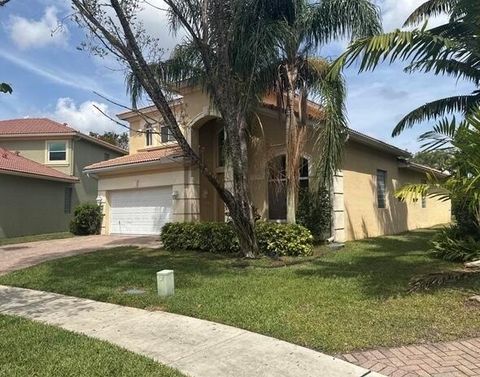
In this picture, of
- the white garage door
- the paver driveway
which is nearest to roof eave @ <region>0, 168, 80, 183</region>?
the white garage door

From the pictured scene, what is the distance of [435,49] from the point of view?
8.43m

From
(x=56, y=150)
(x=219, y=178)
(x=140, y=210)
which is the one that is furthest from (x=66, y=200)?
(x=219, y=178)

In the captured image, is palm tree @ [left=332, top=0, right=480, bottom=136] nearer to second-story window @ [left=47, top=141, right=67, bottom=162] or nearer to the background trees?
the background trees

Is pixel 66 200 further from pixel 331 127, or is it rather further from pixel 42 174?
pixel 331 127

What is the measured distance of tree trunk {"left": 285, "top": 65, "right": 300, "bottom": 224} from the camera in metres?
13.6

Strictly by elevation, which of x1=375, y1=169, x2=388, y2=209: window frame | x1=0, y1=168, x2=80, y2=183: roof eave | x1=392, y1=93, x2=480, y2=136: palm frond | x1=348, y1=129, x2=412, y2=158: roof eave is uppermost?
x1=392, y1=93, x2=480, y2=136: palm frond

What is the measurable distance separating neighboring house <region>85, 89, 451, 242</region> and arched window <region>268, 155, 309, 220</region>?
0.03 m

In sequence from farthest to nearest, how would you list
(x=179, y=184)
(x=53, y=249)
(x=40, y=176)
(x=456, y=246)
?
(x=40, y=176) → (x=179, y=184) → (x=53, y=249) → (x=456, y=246)

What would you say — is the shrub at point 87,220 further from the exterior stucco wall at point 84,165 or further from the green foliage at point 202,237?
the green foliage at point 202,237

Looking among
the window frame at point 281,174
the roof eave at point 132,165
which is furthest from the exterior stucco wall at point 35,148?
the window frame at point 281,174

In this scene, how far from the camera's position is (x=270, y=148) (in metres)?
16.3

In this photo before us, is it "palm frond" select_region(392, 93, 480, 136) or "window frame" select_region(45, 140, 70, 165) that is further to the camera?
"window frame" select_region(45, 140, 70, 165)


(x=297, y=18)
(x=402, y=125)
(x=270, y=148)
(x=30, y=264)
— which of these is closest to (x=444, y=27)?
(x=402, y=125)

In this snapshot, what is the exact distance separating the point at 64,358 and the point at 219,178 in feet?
49.0
